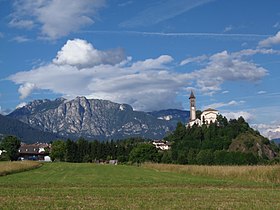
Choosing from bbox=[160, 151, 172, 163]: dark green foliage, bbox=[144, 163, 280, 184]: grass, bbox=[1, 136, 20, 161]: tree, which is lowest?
bbox=[144, 163, 280, 184]: grass

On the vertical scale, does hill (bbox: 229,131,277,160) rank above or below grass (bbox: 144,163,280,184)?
above

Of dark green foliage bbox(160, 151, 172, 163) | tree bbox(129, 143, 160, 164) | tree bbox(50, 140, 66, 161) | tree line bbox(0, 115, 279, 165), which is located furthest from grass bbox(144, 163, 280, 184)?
tree bbox(50, 140, 66, 161)

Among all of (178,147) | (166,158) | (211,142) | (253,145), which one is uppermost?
(211,142)

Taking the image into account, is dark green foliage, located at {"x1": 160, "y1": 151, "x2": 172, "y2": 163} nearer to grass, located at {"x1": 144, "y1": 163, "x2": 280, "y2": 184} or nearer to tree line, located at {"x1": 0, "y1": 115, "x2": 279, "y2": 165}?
tree line, located at {"x1": 0, "y1": 115, "x2": 279, "y2": 165}

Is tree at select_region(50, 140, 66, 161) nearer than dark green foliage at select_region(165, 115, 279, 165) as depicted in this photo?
No

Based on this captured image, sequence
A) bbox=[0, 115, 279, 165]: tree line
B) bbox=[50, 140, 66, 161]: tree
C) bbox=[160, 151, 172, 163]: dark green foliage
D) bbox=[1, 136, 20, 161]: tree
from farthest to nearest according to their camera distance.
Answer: bbox=[50, 140, 66, 161]: tree
bbox=[1, 136, 20, 161]: tree
bbox=[0, 115, 279, 165]: tree line
bbox=[160, 151, 172, 163]: dark green foliage

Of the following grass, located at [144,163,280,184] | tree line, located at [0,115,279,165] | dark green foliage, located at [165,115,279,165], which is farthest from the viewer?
tree line, located at [0,115,279,165]

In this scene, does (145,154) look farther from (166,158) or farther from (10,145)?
(10,145)

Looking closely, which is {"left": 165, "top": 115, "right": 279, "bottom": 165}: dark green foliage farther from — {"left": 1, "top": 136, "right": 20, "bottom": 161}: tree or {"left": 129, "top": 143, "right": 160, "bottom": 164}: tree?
{"left": 1, "top": 136, "right": 20, "bottom": 161}: tree

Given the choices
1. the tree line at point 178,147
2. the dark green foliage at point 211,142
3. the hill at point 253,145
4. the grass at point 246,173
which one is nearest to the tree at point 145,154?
the tree line at point 178,147

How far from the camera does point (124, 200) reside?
21531 millimetres

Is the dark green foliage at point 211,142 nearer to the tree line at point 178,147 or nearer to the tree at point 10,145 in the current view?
the tree line at point 178,147

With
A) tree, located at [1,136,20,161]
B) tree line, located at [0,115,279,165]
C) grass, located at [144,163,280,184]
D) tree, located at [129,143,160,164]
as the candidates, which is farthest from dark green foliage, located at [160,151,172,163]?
grass, located at [144,163,280,184]

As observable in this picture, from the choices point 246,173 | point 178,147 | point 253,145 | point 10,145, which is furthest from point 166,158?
point 246,173
